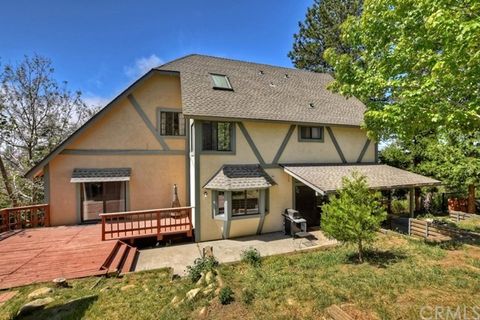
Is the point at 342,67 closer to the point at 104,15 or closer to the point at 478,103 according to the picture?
the point at 478,103

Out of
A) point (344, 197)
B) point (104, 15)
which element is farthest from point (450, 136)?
point (104, 15)

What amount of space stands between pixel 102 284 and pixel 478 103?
1204 cm

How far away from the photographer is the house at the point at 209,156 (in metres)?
10.5

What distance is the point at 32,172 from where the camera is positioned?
406 inches

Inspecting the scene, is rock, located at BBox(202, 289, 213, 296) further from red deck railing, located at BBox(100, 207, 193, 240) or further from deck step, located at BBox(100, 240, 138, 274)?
red deck railing, located at BBox(100, 207, 193, 240)

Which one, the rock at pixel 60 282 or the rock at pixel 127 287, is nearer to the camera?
the rock at pixel 127 287

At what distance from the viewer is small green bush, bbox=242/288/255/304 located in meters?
5.15

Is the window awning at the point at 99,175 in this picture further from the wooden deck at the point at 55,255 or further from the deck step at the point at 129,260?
the deck step at the point at 129,260

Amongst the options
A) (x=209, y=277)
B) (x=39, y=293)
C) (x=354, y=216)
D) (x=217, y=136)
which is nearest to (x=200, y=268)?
(x=209, y=277)

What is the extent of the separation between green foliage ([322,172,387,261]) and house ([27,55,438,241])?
7.78 feet

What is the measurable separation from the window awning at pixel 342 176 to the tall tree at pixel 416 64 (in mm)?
2488

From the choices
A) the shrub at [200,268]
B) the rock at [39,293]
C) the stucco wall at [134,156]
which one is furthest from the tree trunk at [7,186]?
the shrub at [200,268]

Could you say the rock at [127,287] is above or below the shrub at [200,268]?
below

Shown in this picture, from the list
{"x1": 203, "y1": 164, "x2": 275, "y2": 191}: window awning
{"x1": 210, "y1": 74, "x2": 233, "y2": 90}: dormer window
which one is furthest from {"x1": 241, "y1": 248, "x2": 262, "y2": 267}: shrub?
{"x1": 210, "y1": 74, "x2": 233, "y2": 90}: dormer window
